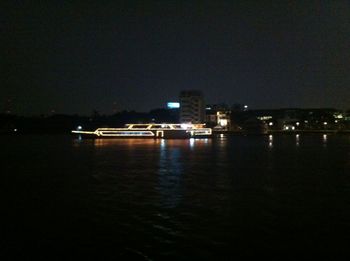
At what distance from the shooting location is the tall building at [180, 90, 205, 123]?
131250mm

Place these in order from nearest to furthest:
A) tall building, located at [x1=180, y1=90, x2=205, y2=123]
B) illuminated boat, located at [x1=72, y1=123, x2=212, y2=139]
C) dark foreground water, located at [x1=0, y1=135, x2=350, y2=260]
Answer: dark foreground water, located at [x1=0, y1=135, x2=350, y2=260] < illuminated boat, located at [x1=72, y1=123, x2=212, y2=139] < tall building, located at [x1=180, y1=90, x2=205, y2=123]

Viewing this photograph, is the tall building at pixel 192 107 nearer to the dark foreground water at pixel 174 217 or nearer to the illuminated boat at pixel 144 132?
the illuminated boat at pixel 144 132

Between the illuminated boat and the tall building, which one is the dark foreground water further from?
the tall building

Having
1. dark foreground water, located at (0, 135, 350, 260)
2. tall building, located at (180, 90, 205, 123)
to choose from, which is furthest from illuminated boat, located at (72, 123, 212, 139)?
dark foreground water, located at (0, 135, 350, 260)

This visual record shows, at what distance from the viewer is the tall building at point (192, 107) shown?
431ft

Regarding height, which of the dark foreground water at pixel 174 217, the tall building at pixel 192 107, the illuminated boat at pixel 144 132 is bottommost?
the dark foreground water at pixel 174 217

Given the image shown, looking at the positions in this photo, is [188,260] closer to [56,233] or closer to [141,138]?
[56,233]

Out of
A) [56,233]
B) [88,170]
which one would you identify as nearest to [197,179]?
[88,170]

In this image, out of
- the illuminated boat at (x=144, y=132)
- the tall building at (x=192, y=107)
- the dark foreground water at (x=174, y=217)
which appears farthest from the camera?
the tall building at (x=192, y=107)

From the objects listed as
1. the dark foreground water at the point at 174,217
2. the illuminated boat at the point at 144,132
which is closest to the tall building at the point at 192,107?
the illuminated boat at the point at 144,132

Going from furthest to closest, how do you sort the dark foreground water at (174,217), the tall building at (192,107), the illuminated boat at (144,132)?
the tall building at (192,107) → the illuminated boat at (144,132) → the dark foreground water at (174,217)

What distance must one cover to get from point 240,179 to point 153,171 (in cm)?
502

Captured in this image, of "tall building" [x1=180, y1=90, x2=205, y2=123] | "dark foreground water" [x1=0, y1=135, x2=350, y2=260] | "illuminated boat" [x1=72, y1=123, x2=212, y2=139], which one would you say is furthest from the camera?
"tall building" [x1=180, y1=90, x2=205, y2=123]

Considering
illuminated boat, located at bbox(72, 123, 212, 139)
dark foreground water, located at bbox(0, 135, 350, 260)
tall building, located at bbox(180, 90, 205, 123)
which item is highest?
tall building, located at bbox(180, 90, 205, 123)
